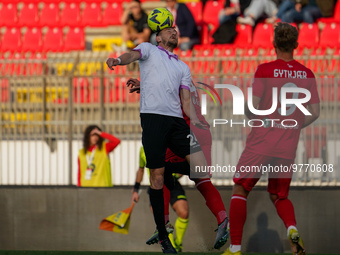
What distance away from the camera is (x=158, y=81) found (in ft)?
20.2

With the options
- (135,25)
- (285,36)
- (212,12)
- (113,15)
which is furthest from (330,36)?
(285,36)

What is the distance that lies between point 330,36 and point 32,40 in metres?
5.70

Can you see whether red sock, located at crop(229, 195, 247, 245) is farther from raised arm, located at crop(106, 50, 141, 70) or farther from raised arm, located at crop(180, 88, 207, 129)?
raised arm, located at crop(106, 50, 141, 70)

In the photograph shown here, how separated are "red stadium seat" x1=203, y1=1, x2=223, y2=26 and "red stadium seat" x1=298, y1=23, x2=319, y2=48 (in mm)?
1869

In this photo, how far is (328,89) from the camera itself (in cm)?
1018

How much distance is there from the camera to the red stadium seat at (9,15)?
1647 cm

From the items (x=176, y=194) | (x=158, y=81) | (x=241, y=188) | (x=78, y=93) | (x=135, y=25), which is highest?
(x=135, y=25)

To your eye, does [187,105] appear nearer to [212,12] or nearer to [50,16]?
[212,12]

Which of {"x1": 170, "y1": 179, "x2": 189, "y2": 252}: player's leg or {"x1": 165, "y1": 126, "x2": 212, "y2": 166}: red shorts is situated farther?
{"x1": 170, "y1": 179, "x2": 189, "y2": 252}: player's leg

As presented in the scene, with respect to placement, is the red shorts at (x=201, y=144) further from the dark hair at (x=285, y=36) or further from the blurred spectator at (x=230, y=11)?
the blurred spectator at (x=230, y=11)

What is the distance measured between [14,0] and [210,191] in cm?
1148

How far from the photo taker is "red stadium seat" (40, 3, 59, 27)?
1625cm

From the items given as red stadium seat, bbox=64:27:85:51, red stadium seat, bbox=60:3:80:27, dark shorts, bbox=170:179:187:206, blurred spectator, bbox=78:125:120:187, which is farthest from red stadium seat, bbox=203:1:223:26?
dark shorts, bbox=170:179:187:206

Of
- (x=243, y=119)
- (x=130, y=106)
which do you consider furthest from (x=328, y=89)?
(x=130, y=106)
